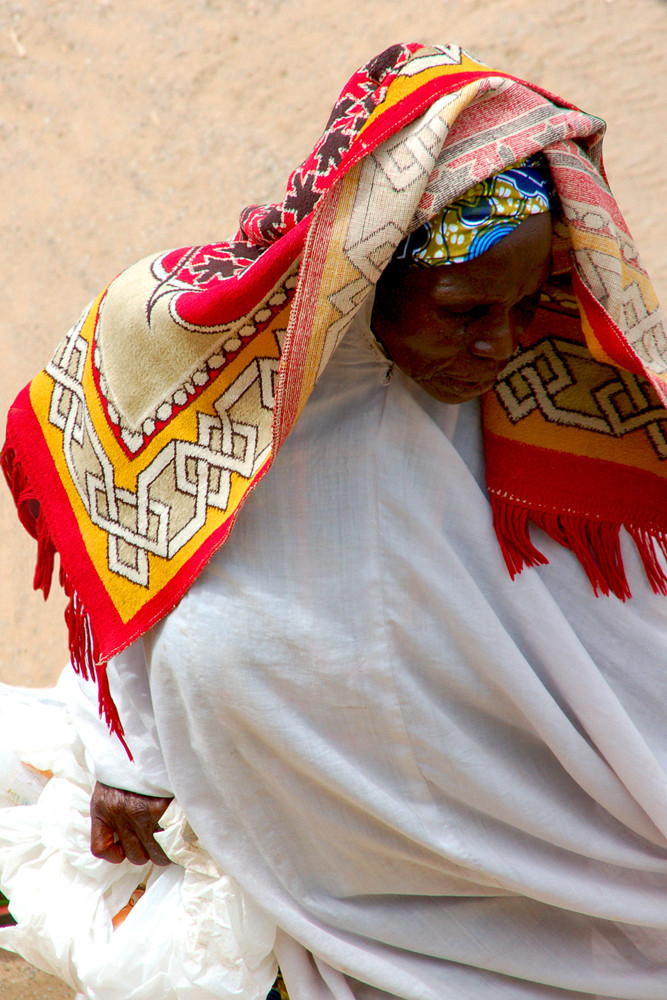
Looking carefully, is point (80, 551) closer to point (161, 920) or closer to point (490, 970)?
point (161, 920)

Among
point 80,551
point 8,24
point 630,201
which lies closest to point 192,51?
point 8,24

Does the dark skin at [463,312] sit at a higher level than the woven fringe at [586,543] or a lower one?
higher

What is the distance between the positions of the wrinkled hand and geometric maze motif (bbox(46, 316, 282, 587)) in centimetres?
42

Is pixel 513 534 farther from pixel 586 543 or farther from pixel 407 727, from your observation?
pixel 407 727

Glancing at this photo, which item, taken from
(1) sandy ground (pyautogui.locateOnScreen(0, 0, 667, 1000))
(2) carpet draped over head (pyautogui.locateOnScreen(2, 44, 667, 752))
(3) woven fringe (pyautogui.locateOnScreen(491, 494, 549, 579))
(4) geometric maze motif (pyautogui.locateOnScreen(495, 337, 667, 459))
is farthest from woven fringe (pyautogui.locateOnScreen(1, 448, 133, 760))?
(1) sandy ground (pyautogui.locateOnScreen(0, 0, 667, 1000))

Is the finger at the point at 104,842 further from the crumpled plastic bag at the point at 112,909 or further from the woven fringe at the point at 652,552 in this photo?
the woven fringe at the point at 652,552

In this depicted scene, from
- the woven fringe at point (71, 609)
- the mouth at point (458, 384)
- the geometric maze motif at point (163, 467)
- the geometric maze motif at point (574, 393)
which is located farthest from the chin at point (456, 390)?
the woven fringe at point (71, 609)

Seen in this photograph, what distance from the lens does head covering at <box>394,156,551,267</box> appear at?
1281 millimetres

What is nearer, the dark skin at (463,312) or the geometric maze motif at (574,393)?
the dark skin at (463,312)

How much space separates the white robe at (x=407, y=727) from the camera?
1.53 metres

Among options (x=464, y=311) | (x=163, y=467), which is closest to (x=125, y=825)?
(x=163, y=467)

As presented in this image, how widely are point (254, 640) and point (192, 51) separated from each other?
136 inches

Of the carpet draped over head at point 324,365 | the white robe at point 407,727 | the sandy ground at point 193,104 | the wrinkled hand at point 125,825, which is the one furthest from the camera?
the sandy ground at point 193,104

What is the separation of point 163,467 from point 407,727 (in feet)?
1.67
